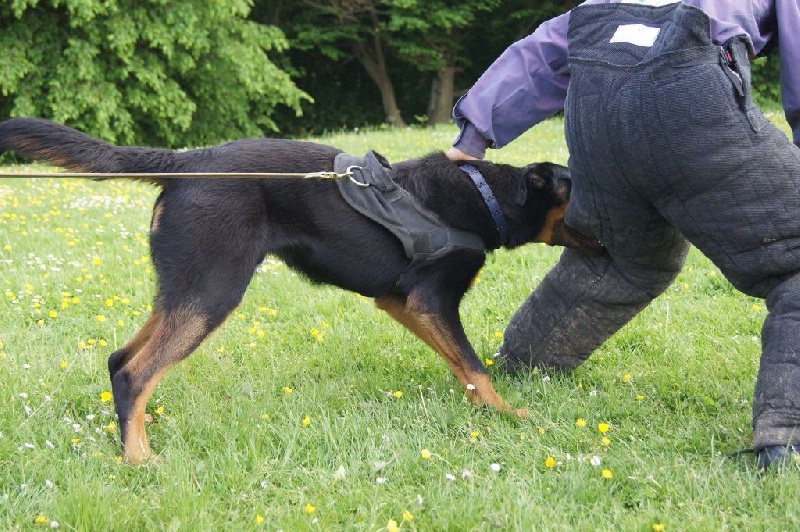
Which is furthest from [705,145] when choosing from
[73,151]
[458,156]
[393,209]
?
[73,151]

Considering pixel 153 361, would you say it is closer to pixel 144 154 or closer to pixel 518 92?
pixel 144 154

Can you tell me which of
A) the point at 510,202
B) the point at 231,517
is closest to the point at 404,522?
the point at 231,517

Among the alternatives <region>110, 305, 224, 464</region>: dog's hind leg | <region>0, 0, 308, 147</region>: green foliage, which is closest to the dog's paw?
<region>110, 305, 224, 464</region>: dog's hind leg

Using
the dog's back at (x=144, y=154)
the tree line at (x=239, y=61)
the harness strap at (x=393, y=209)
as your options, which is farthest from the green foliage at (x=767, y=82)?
the dog's back at (x=144, y=154)

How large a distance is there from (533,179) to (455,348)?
956mm

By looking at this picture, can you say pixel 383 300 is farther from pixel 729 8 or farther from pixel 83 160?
pixel 729 8

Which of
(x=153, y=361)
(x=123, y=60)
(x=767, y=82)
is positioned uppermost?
(x=153, y=361)

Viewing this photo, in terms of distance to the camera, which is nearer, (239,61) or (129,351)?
(129,351)

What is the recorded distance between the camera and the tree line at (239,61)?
1800 centimetres

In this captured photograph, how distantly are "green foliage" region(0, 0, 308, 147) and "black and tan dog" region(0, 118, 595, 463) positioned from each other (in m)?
15.4

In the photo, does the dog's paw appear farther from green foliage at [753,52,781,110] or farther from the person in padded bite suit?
green foliage at [753,52,781,110]

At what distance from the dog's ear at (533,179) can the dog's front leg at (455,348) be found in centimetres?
67

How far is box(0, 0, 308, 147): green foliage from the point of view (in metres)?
17.7

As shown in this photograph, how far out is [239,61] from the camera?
66.3 ft
